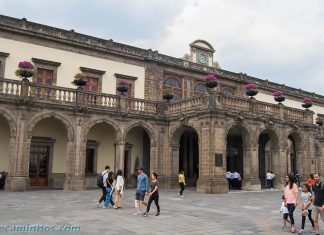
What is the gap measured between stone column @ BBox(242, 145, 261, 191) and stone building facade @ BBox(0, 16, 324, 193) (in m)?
0.07

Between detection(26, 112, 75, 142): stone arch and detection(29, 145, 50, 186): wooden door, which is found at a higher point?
detection(26, 112, 75, 142): stone arch

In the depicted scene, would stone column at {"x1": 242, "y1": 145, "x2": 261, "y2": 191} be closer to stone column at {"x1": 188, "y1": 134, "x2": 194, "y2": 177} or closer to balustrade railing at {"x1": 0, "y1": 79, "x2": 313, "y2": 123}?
balustrade railing at {"x1": 0, "y1": 79, "x2": 313, "y2": 123}

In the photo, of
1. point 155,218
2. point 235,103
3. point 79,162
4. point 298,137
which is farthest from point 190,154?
point 155,218

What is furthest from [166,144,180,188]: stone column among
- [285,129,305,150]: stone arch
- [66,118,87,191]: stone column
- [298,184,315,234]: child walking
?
[298,184,315,234]: child walking

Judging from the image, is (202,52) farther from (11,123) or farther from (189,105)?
(11,123)

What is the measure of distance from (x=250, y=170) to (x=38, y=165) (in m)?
13.7

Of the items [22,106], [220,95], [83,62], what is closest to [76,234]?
[22,106]

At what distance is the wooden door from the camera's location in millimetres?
21922

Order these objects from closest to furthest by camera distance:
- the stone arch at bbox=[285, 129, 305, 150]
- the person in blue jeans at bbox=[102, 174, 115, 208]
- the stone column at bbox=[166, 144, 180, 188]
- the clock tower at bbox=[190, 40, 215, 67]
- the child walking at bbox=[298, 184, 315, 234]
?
the child walking at bbox=[298, 184, 315, 234], the person in blue jeans at bbox=[102, 174, 115, 208], the stone column at bbox=[166, 144, 180, 188], the stone arch at bbox=[285, 129, 305, 150], the clock tower at bbox=[190, 40, 215, 67]

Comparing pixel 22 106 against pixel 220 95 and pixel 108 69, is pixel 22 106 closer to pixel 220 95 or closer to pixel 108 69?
pixel 108 69

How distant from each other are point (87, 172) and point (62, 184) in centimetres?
195

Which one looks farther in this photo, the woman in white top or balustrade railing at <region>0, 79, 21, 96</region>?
balustrade railing at <region>0, 79, 21, 96</region>

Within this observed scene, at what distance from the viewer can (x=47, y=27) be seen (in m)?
23.8

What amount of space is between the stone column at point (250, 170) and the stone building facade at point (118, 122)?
2.6 inches
